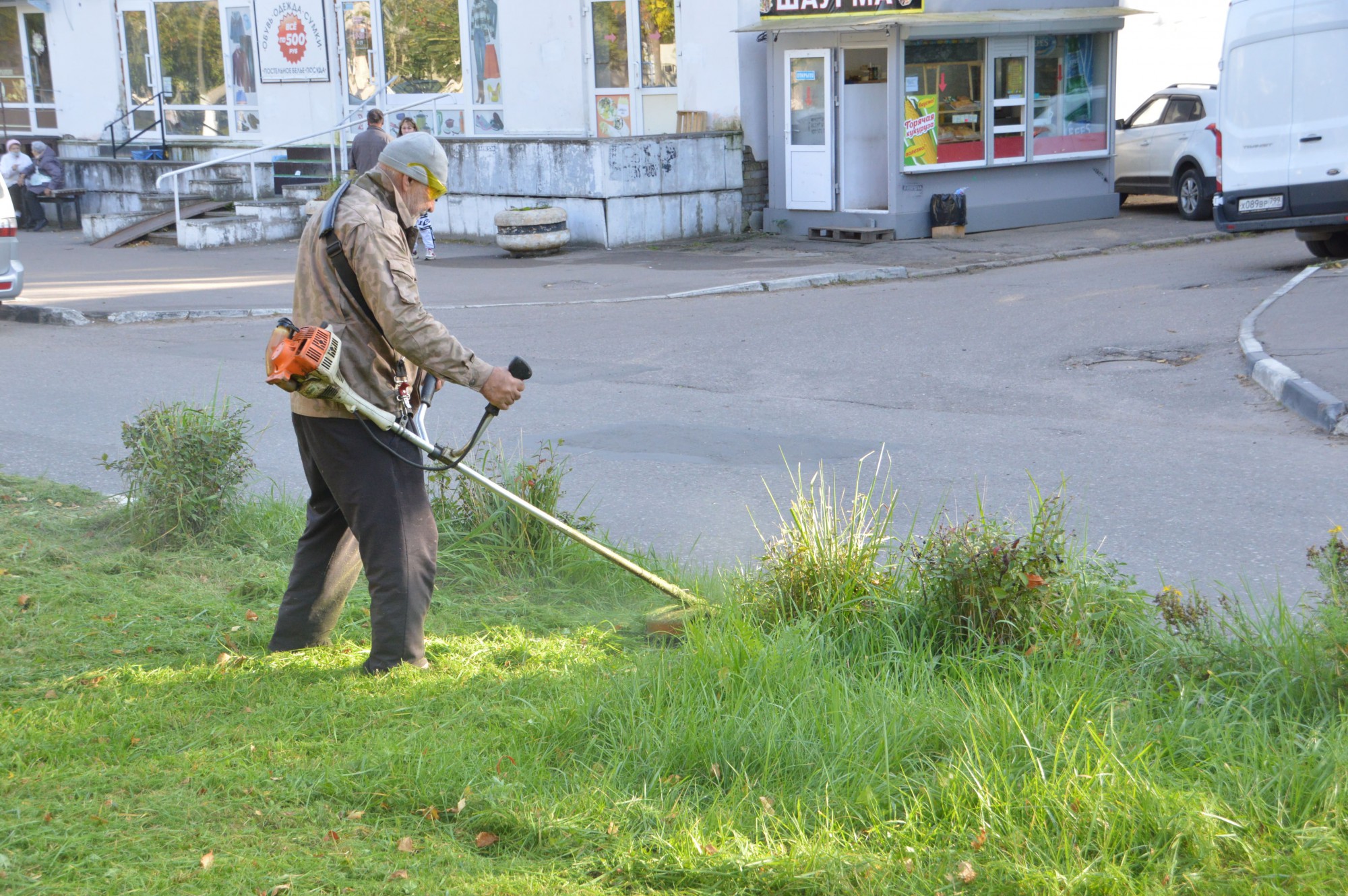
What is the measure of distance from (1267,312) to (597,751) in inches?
384

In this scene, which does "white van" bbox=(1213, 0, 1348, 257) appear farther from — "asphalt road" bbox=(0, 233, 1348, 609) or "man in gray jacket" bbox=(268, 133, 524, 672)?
"man in gray jacket" bbox=(268, 133, 524, 672)

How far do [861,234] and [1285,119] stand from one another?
6.49m

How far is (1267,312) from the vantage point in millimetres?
11664

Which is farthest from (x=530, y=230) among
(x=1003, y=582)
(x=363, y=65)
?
(x=1003, y=582)

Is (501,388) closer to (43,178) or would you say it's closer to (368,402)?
(368,402)

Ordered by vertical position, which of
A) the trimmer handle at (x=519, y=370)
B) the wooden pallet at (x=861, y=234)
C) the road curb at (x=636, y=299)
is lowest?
the road curb at (x=636, y=299)

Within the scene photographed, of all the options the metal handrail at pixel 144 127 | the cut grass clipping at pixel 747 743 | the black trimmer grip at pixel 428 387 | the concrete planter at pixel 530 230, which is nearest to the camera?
the cut grass clipping at pixel 747 743

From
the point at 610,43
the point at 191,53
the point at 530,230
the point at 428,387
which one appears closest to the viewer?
the point at 428,387

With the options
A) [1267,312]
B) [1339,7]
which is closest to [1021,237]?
[1339,7]

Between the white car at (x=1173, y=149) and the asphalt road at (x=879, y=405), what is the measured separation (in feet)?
20.3

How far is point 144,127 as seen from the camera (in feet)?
91.4

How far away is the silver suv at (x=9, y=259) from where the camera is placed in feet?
44.8

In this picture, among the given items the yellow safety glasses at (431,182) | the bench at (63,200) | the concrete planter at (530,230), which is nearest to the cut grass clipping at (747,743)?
the yellow safety glasses at (431,182)

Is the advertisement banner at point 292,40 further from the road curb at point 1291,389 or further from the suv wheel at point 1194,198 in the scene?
the road curb at point 1291,389
